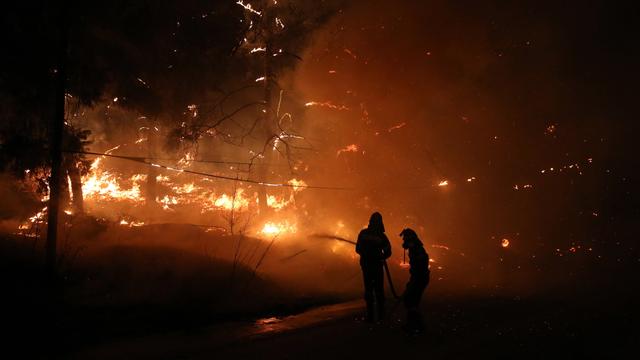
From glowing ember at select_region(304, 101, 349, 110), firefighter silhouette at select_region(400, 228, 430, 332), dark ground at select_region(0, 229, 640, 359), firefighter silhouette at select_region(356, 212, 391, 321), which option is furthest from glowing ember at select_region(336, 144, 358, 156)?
firefighter silhouette at select_region(400, 228, 430, 332)

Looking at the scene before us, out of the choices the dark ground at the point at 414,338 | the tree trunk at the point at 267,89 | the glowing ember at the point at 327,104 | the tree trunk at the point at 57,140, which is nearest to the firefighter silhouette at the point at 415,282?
the dark ground at the point at 414,338

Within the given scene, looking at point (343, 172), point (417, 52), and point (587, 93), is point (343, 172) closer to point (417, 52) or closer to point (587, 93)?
point (417, 52)

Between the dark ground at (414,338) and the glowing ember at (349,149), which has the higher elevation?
the glowing ember at (349,149)

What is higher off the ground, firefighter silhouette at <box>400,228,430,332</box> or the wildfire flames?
the wildfire flames

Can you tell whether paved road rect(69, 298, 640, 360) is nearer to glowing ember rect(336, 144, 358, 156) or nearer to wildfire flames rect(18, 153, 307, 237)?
wildfire flames rect(18, 153, 307, 237)

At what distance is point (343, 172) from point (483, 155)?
7.05m

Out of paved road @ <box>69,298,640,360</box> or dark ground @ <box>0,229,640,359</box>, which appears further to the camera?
dark ground @ <box>0,229,640,359</box>

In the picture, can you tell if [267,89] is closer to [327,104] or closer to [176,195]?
[327,104]

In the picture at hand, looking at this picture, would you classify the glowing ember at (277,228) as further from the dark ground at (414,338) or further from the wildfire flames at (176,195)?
the dark ground at (414,338)

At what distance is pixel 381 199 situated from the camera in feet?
73.4

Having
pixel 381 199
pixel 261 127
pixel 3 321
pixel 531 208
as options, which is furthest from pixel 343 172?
pixel 3 321

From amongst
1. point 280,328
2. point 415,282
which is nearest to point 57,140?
point 280,328

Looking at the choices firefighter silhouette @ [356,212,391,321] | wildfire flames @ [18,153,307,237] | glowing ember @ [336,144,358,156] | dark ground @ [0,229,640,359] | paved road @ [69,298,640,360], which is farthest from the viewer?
wildfire flames @ [18,153,307,237]

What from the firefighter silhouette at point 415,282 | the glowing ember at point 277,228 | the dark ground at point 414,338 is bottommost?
the dark ground at point 414,338
